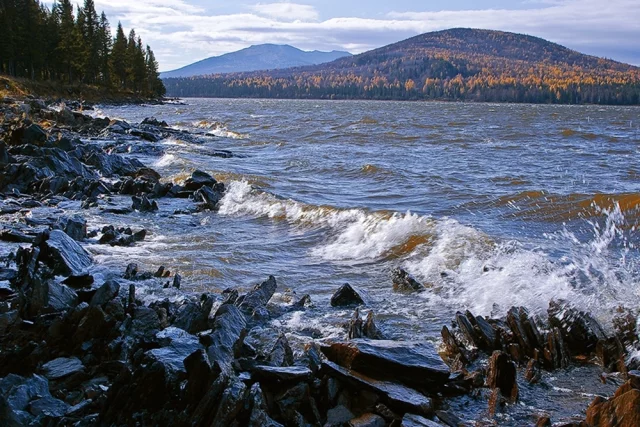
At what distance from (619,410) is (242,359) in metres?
3.57

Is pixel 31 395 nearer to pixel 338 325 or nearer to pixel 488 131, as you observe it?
pixel 338 325

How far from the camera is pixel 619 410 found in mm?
5215

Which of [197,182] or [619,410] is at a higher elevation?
[197,182]

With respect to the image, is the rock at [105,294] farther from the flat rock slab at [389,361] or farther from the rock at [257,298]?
the flat rock slab at [389,361]

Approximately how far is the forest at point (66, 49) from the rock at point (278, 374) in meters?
77.1

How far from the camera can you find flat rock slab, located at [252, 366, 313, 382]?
5.81 meters

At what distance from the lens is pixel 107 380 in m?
6.05

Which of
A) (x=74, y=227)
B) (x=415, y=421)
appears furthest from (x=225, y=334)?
(x=74, y=227)

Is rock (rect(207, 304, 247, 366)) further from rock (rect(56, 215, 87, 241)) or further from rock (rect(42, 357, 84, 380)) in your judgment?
rock (rect(56, 215, 87, 241))

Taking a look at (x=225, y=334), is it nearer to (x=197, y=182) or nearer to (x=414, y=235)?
(x=414, y=235)

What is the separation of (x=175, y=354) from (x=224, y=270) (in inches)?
226

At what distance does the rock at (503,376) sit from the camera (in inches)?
254

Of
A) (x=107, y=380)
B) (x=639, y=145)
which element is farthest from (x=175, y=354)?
(x=639, y=145)

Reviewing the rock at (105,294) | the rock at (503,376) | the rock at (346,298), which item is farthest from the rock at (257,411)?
the rock at (346,298)
